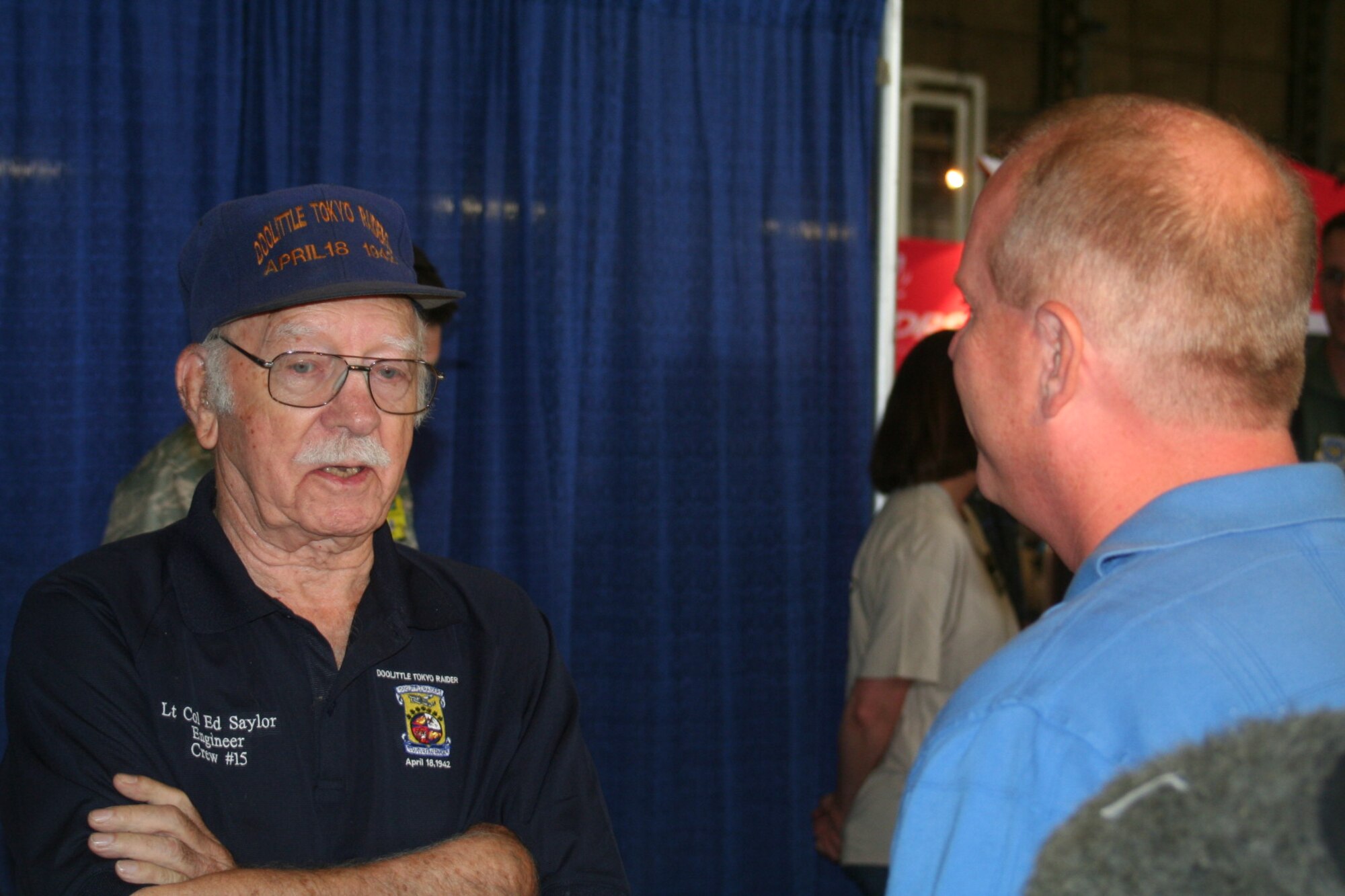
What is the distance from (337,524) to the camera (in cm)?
153

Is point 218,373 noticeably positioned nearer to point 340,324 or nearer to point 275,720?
point 340,324

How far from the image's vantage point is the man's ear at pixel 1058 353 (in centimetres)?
96

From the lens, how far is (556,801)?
1528 mm

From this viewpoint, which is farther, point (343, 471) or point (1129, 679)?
point (343, 471)

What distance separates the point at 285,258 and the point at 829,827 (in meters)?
2.15

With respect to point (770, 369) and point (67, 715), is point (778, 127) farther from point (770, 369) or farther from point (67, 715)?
point (67, 715)

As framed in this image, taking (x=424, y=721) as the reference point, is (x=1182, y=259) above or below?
above

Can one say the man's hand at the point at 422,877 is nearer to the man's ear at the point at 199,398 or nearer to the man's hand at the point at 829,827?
the man's ear at the point at 199,398

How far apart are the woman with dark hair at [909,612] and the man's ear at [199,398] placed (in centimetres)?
163

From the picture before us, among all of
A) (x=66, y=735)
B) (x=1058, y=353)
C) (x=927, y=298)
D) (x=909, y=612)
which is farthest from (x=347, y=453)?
(x=927, y=298)

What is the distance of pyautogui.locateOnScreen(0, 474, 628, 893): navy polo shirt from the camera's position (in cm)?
132

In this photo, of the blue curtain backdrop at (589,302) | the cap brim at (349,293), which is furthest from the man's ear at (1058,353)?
the blue curtain backdrop at (589,302)

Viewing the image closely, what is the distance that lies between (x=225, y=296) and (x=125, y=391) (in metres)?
1.43

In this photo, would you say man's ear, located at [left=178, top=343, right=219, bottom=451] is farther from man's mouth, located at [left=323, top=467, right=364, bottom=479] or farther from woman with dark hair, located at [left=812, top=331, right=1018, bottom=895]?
woman with dark hair, located at [left=812, top=331, right=1018, bottom=895]
